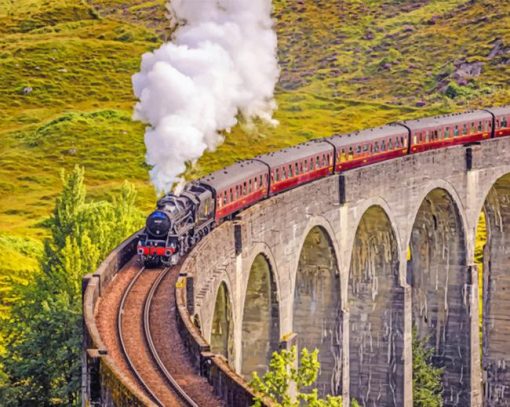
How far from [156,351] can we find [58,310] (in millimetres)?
15575

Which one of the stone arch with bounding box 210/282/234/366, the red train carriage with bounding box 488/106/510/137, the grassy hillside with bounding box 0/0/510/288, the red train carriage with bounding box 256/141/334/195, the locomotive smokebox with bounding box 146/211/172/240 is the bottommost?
the stone arch with bounding box 210/282/234/366

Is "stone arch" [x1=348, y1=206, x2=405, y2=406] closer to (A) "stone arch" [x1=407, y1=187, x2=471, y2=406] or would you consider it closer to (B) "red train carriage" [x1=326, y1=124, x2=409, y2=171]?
(B) "red train carriage" [x1=326, y1=124, x2=409, y2=171]

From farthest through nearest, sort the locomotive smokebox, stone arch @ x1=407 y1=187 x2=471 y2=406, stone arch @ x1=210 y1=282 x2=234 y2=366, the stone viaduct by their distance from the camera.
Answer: stone arch @ x1=407 y1=187 x2=471 y2=406 < the stone viaduct < stone arch @ x1=210 y1=282 x2=234 y2=366 < the locomotive smokebox

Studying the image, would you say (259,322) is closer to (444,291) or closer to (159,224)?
(159,224)

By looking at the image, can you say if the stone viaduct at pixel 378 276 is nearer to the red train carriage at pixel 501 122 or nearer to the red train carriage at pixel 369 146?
the red train carriage at pixel 369 146

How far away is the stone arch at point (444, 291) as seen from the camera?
197 ft

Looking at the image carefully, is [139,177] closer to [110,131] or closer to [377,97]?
[110,131]

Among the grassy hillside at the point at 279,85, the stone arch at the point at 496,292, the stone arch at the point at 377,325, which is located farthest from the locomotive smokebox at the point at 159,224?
the grassy hillside at the point at 279,85

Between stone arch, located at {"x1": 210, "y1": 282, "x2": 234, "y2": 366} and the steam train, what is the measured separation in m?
2.21

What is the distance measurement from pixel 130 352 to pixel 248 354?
1643 cm

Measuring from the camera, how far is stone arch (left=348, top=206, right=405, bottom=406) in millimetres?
55500

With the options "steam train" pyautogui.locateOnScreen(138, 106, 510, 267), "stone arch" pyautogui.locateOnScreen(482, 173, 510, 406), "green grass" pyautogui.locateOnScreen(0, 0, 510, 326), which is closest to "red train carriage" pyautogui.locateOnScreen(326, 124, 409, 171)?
"steam train" pyautogui.locateOnScreen(138, 106, 510, 267)

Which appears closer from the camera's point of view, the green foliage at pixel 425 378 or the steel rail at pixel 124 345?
the steel rail at pixel 124 345

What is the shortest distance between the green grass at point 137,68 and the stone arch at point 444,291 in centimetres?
3443
